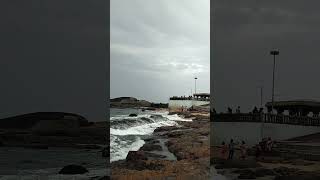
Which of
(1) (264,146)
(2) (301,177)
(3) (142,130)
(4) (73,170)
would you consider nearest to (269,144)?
(1) (264,146)

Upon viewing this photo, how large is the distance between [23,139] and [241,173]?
243 inches

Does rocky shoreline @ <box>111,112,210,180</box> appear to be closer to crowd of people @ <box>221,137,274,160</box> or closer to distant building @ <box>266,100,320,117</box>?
crowd of people @ <box>221,137,274,160</box>

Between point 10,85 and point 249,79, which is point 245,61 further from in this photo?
point 10,85

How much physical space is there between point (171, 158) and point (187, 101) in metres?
8.33

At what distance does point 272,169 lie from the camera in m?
11.6

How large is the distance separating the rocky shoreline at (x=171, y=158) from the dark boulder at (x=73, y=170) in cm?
219

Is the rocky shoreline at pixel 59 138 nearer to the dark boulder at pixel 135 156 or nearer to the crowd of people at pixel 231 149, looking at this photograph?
the crowd of people at pixel 231 149

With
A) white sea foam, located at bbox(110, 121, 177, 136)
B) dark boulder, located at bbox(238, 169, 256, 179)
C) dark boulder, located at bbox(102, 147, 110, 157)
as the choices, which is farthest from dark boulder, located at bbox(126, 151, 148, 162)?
dark boulder, located at bbox(238, 169, 256, 179)

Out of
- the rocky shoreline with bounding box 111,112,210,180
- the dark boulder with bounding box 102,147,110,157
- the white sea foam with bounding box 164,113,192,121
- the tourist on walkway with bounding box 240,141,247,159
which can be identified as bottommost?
the rocky shoreline with bounding box 111,112,210,180

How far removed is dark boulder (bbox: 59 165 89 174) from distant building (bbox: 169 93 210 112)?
11197 millimetres

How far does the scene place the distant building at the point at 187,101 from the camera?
939 inches

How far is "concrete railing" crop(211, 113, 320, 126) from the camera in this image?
37.6 feet

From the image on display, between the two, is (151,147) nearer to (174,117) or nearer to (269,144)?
(174,117)

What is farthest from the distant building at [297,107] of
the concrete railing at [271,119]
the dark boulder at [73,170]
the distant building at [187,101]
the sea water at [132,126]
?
the distant building at [187,101]
